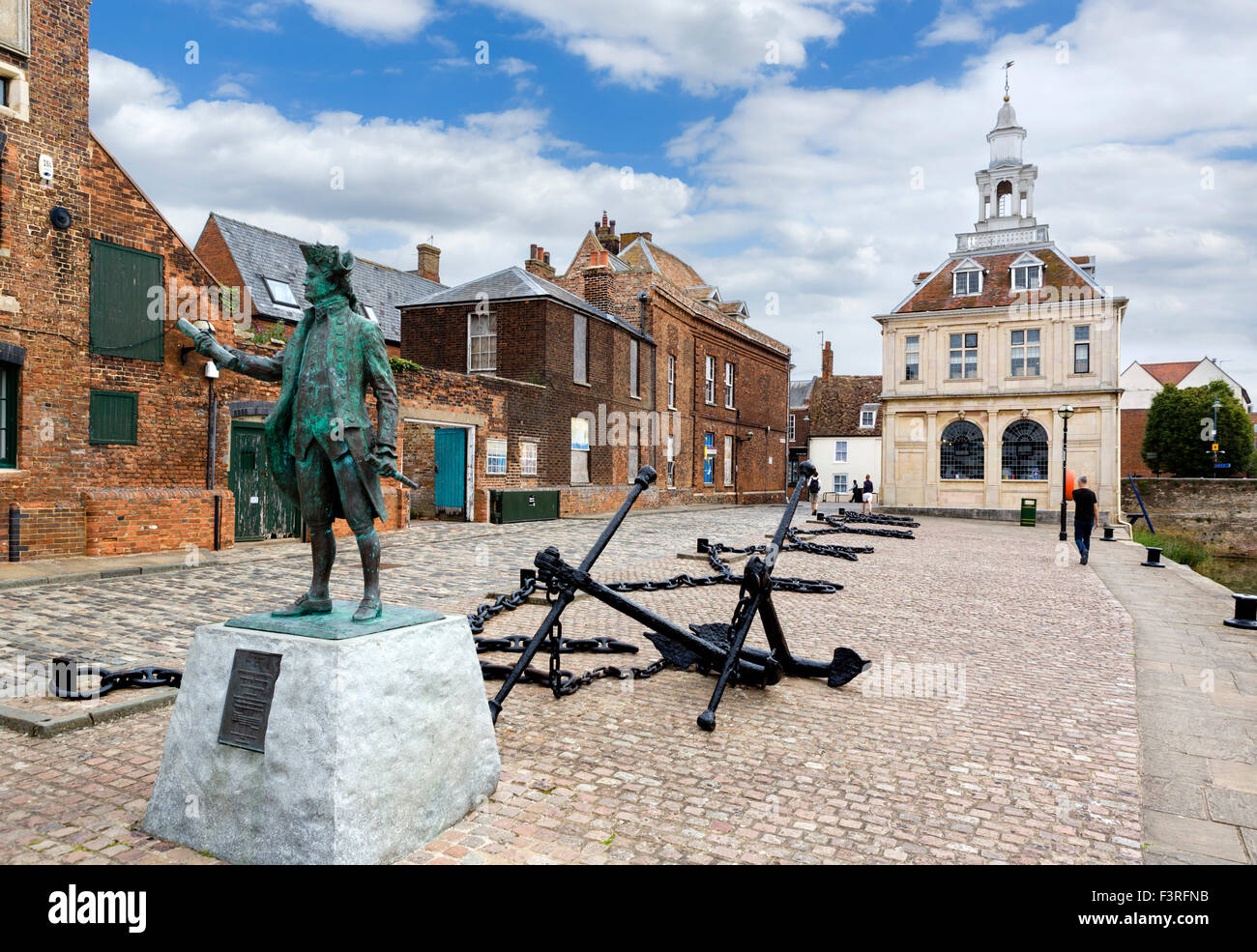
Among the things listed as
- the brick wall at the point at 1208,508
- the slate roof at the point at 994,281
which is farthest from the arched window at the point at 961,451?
the brick wall at the point at 1208,508

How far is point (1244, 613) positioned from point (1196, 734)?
5.18 meters

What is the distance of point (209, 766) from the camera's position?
11.2ft

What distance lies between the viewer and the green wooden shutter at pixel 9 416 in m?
11.7

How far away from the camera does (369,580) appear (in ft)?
12.5

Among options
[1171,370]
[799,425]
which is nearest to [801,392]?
[799,425]

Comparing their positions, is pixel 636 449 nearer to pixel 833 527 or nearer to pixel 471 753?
pixel 833 527

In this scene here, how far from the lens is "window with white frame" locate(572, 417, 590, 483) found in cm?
2644

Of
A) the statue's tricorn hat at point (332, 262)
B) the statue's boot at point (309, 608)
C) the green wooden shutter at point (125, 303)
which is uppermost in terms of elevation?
the green wooden shutter at point (125, 303)

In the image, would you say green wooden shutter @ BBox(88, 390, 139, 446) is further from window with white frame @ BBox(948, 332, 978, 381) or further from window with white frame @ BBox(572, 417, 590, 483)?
window with white frame @ BBox(948, 332, 978, 381)

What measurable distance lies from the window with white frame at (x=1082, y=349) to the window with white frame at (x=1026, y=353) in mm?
1431

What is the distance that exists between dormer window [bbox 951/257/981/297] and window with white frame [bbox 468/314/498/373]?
863 inches

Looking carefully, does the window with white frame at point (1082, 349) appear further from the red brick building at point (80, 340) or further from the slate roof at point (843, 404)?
the red brick building at point (80, 340)
